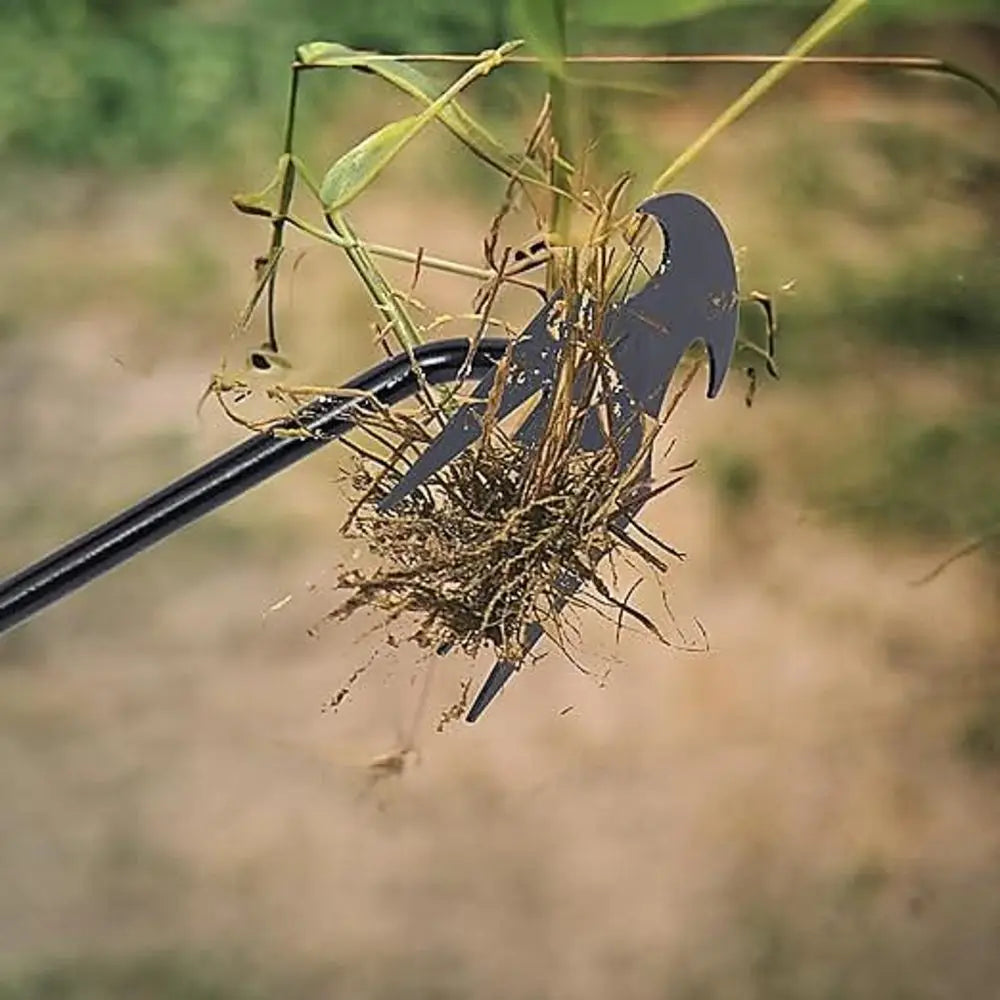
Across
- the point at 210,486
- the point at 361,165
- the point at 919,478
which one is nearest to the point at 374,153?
the point at 361,165

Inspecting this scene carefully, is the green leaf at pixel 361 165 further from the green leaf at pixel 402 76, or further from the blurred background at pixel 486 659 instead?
the blurred background at pixel 486 659

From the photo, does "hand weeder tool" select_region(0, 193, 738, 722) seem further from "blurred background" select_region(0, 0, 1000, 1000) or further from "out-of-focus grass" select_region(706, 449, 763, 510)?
"out-of-focus grass" select_region(706, 449, 763, 510)

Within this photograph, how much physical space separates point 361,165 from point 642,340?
103mm

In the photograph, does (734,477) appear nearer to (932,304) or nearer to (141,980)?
(932,304)

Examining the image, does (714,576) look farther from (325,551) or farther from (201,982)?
(201,982)

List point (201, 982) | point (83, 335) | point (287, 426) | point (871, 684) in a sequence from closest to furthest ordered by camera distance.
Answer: point (287, 426) < point (201, 982) < point (871, 684) < point (83, 335)

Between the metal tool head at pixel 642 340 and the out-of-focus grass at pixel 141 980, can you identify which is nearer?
the metal tool head at pixel 642 340

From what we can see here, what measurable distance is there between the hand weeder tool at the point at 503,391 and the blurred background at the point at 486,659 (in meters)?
0.24

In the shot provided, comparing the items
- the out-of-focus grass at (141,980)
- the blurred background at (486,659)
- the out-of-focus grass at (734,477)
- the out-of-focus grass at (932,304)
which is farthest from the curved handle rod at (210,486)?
the out-of-focus grass at (932,304)

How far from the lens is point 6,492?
3.23 feet

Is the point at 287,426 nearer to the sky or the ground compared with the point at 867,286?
nearer to the ground

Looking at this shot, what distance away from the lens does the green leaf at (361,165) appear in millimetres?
453

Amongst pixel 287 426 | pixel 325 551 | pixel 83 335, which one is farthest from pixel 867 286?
pixel 287 426

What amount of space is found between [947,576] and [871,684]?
10 centimetres
